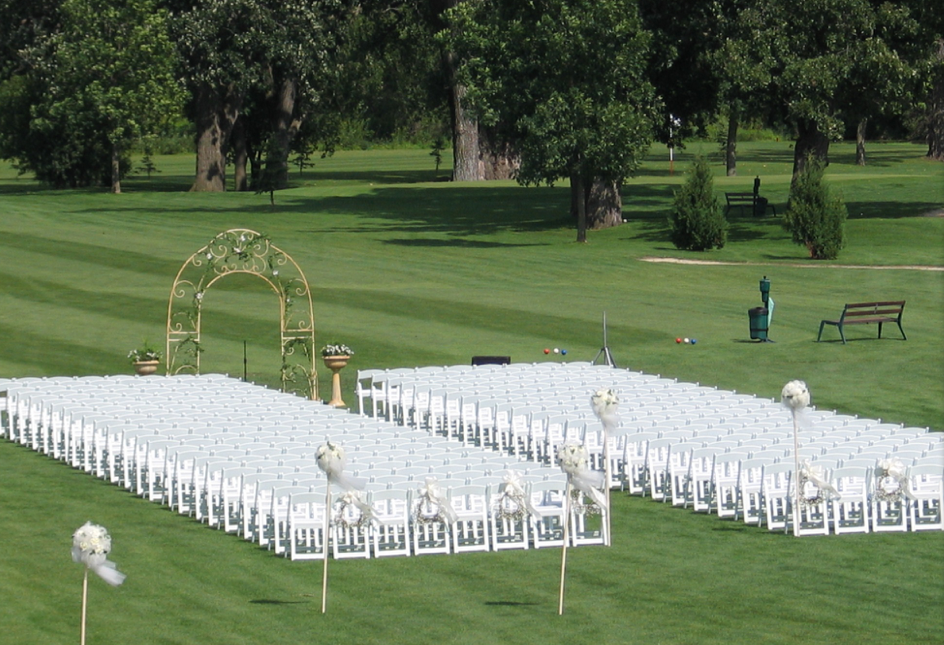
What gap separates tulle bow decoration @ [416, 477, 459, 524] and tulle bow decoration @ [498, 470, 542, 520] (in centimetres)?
50

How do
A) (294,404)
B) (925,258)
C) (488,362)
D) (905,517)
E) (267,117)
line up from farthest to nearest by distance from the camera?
(267,117)
(925,258)
(488,362)
(294,404)
(905,517)

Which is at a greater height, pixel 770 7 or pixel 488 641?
pixel 770 7

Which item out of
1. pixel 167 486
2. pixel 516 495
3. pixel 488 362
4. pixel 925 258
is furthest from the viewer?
pixel 925 258

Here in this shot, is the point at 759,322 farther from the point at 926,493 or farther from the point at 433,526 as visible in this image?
the point at 433,526

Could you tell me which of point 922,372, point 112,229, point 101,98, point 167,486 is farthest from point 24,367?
point 101,98

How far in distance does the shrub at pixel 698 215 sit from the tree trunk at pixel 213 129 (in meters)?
27.7

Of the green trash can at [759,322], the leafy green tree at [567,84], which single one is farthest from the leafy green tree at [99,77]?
the green trash can at [759,322]

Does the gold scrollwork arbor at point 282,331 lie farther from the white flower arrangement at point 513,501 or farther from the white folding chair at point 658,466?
the white flower arrangement at point 513,501

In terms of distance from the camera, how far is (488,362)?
2836 cm

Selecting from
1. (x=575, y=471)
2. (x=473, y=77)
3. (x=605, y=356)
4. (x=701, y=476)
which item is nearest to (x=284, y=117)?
(x=473, y=77)

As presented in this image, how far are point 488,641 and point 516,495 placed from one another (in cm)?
306

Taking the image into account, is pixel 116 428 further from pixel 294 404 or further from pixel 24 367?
pixel 24 367

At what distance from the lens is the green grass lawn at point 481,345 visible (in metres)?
14.0

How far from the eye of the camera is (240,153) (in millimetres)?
75000
